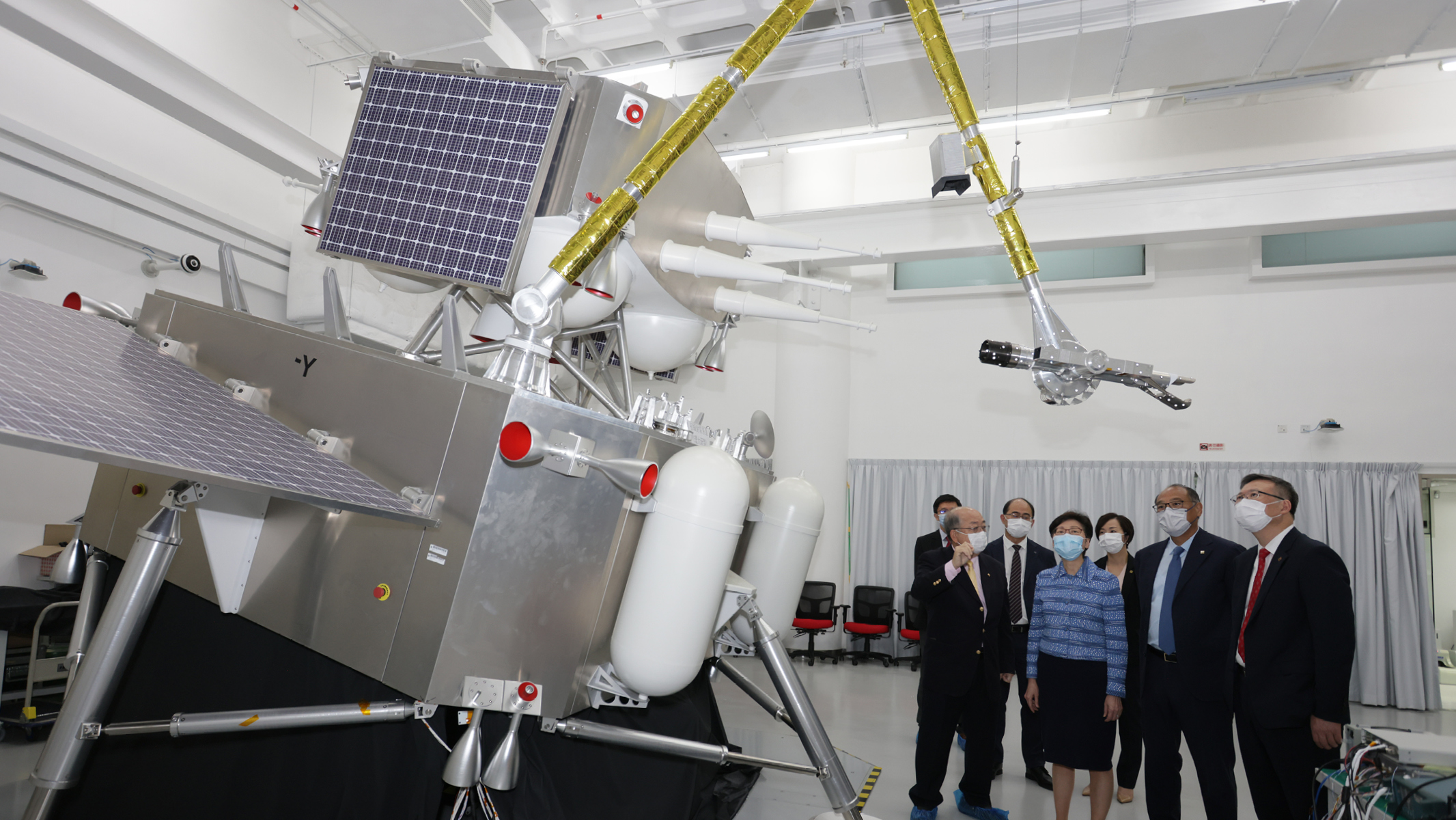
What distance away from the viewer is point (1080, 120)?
38.7 ft

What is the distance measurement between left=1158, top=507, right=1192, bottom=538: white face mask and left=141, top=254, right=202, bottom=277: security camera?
27.8 ft

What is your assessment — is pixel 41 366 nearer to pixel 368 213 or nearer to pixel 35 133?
pixel 368 213

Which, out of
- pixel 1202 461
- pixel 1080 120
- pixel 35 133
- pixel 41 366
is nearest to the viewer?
pixel 41 366

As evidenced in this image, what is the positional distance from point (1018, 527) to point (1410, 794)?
10.6ft

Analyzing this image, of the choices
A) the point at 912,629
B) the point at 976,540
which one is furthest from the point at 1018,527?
the point at 912,629

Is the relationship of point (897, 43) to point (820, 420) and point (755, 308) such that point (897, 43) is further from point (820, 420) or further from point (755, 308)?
point (820, 420)

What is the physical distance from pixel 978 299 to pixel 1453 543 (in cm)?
960

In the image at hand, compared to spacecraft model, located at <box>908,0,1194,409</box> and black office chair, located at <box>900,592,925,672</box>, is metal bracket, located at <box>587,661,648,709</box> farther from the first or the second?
black office chair, located at <box>900,592,925,672</box>

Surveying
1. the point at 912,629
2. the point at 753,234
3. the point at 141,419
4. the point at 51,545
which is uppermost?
the point at 753,234

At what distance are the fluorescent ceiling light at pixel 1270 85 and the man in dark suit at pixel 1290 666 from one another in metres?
6.33

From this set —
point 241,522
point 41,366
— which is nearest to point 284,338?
point 241,522

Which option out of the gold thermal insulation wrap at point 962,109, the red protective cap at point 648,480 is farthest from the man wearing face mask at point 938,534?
the red protective cap at point 648,480

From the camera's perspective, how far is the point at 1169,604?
4488 millimetres

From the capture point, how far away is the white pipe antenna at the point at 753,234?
450 cm
